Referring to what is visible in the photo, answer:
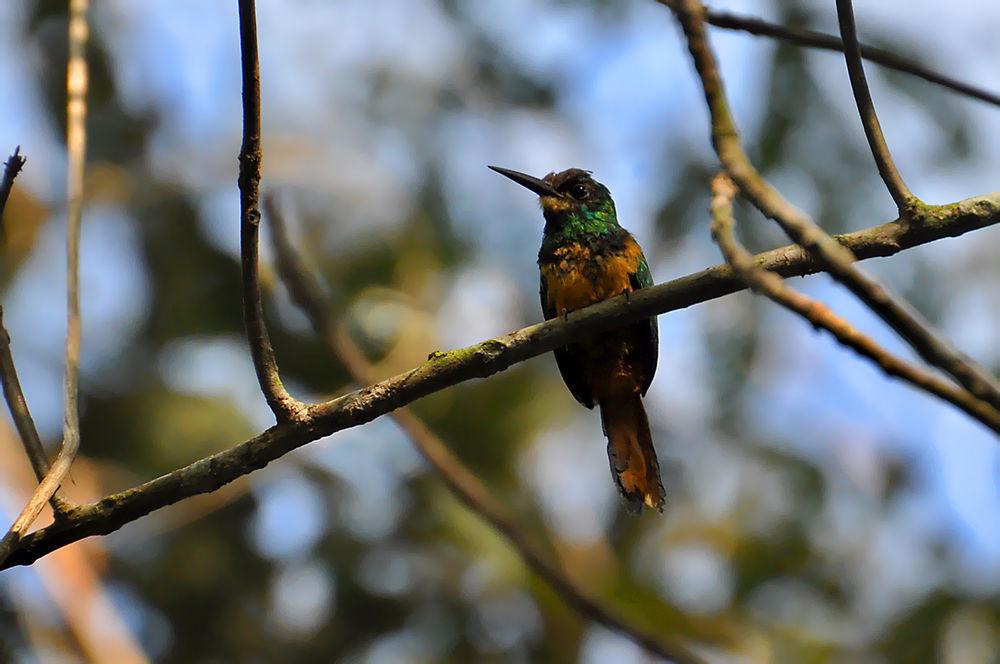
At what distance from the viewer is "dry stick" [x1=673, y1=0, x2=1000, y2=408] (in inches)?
40.2

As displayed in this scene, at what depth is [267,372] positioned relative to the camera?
206cm

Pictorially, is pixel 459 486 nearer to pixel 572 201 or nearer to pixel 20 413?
pixel 20 413

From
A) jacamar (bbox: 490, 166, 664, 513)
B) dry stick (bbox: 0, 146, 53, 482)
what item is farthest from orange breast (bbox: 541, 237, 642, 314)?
dry stick (bbox: 0, 146, 53, 482)

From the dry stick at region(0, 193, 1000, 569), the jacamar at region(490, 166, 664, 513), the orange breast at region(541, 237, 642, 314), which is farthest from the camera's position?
the orange breast at region(541, 237, 642, 314)

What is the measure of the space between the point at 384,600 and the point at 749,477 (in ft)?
7.77

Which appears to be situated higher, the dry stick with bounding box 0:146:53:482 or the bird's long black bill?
the bird's long black bill

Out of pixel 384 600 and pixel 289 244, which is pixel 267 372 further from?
pixel 384 600

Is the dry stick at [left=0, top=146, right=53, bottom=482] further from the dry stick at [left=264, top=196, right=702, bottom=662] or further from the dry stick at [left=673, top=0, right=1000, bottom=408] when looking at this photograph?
the dry stick at [left=673, top=0, right=1000, bottom=408]

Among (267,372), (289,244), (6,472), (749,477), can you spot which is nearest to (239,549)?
(6,472)

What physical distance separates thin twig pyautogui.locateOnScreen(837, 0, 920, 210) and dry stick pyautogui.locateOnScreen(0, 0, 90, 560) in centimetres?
157

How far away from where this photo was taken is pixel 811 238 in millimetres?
1174

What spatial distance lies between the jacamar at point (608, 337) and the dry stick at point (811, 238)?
1.90 metres

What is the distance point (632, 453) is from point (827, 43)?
1.49 meters

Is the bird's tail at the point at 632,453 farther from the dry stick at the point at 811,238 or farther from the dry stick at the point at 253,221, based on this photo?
the dry stick at the point at 811,238
